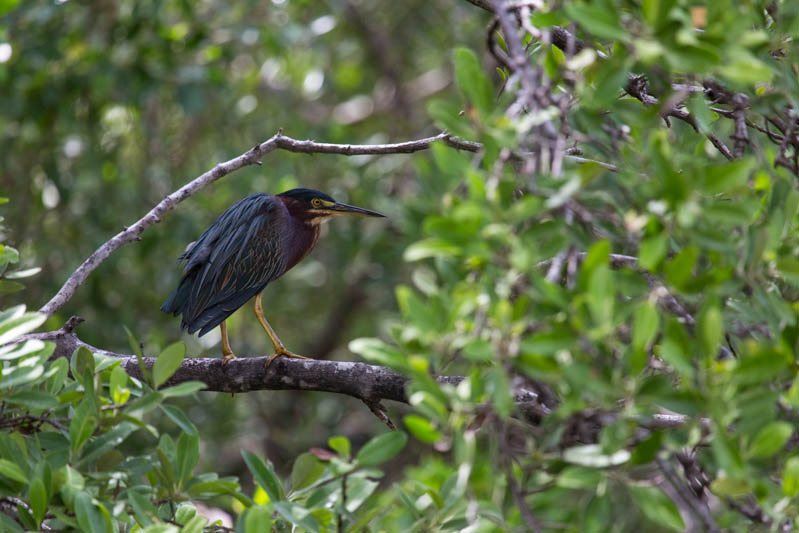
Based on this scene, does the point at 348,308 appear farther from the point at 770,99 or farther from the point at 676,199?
the point at 676,199

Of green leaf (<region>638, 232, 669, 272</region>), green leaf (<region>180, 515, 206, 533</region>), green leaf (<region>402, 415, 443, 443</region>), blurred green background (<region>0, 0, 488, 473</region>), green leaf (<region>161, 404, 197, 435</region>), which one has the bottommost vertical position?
→ blurred green background (<region>0, 0, 488, 473</region>)

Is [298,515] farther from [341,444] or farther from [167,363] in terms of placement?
[167,363]

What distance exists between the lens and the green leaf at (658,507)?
61.6 inches

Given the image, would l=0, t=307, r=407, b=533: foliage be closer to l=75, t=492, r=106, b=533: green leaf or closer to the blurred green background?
l=75, t=492, r=106, b=533: green leaf

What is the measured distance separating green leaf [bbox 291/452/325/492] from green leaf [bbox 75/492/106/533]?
58 cm

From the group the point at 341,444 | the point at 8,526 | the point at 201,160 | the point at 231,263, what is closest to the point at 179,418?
the point at 8,526

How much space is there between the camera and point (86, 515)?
202 centimetres

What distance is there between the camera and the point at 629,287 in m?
1.61

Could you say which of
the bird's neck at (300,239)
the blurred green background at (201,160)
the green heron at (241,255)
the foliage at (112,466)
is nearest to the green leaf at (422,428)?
the foliage at (112,466)

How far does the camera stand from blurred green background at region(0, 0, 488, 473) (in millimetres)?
6375

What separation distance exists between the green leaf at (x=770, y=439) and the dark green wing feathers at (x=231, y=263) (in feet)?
10.9

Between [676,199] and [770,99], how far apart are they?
85cm

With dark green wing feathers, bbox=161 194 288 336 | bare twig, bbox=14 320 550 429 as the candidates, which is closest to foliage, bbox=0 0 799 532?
bare twig, bbox=14 320 550 429

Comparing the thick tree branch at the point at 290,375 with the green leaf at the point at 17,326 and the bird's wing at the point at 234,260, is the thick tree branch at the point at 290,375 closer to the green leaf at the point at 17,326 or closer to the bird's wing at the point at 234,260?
the green leaf at the point at 17,326
